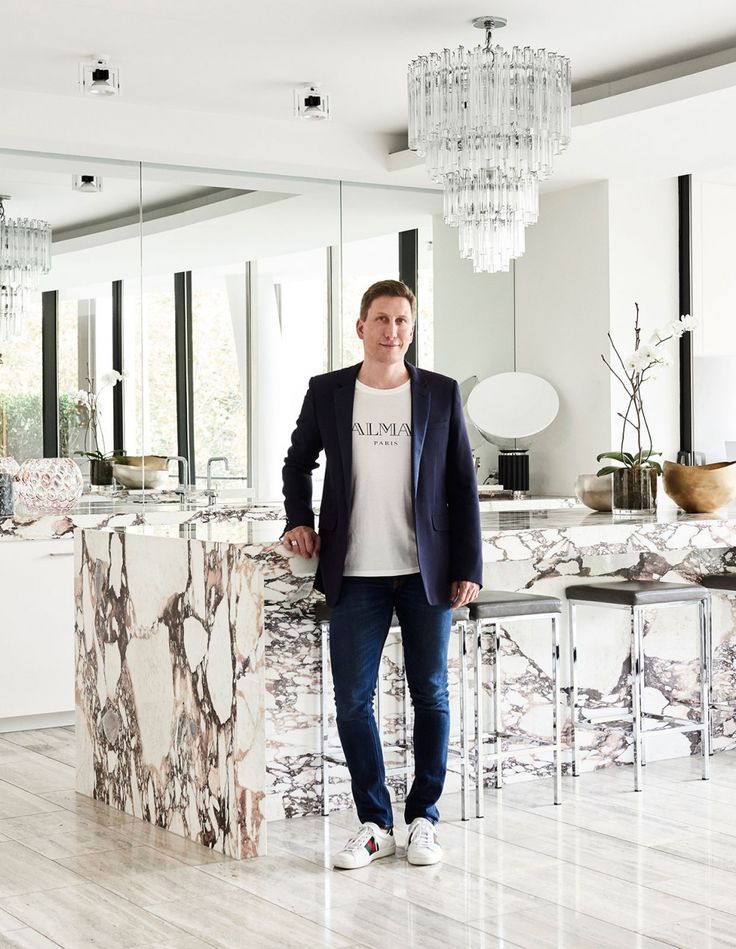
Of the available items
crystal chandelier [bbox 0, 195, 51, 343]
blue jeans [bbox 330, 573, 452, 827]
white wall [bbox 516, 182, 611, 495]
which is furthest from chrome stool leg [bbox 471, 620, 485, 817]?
white wall [bbox 516, 182, 611, 495]

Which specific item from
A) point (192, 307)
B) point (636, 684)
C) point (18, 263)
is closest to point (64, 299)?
point (18, 263)

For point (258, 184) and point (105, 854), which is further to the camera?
point (258, 184)

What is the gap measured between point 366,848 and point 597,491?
180 cm

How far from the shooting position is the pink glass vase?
5.18 m

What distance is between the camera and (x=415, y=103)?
4387mm

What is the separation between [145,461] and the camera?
5.87m

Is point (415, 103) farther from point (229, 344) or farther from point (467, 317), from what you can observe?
point (467, 317)

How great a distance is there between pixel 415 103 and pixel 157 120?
1574mm

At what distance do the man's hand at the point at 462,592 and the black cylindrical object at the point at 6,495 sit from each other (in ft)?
8.20

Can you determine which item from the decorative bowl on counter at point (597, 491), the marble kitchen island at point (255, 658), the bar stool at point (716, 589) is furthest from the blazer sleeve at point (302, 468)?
the bar stool at point (716, 589)

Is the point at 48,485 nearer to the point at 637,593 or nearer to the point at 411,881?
the point at 637,593

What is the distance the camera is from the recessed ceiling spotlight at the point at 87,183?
566cm

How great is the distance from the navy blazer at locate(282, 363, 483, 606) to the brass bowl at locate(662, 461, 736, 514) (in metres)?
1.37

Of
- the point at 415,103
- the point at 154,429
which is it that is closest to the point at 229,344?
the point at 154,429
